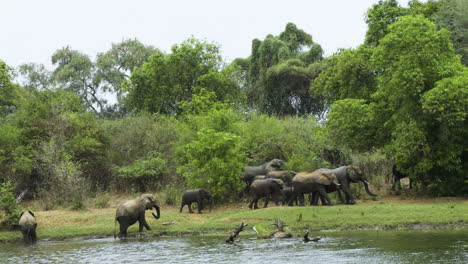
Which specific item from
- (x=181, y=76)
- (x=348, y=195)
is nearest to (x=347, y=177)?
(x=348, y=195)

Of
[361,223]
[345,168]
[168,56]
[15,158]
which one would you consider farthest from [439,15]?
[15,158]

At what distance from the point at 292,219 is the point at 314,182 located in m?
3.45

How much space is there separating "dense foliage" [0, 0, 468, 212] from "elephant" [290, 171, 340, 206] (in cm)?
340

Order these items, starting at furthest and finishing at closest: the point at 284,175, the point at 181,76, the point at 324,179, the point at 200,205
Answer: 1. the point at 181,76
2. the point at 284,175
3. the point at 200,205
4. the point at 324,179

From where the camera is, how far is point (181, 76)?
2063 inches

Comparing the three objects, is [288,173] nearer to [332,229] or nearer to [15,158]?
[332,229]

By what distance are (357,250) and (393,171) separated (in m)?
14.9

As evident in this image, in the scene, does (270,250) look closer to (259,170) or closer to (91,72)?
(259,170)

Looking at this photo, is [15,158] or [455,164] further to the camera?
[15,158]

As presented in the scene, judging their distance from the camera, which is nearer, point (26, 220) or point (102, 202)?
point (26, 220)

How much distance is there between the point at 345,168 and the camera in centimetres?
3041

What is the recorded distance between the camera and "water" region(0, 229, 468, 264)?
58.4 ft

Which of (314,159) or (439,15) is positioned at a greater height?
(439,15)

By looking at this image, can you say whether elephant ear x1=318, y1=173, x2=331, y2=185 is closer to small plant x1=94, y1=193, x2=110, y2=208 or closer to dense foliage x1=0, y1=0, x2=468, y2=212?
dense foliage x1=0, y1=0, x2=468, y2=212
